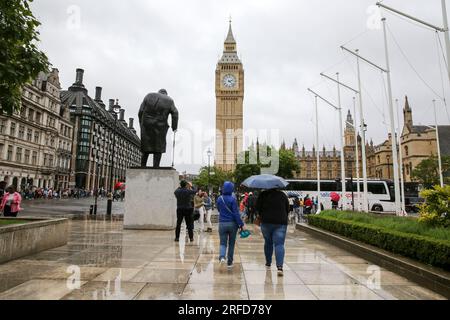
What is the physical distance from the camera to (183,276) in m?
6.34

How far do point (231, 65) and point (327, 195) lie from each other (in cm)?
9297

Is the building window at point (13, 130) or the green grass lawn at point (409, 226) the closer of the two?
the green grass lawn at point (409, 226)

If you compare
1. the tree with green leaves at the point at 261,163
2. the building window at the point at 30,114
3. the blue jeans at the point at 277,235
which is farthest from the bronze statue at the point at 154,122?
the building window at the point at 30,114

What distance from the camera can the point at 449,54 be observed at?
10688 millimetres

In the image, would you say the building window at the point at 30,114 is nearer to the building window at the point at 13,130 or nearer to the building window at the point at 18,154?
the building window at the point at 13,130

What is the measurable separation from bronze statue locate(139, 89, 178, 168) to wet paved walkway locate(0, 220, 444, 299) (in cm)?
558

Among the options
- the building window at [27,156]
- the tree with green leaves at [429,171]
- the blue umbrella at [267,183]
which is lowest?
the blue umbrella at [267,183]

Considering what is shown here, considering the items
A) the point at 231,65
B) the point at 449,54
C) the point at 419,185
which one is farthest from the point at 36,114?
the point at 231,65

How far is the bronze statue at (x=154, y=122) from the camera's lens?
14.3 m

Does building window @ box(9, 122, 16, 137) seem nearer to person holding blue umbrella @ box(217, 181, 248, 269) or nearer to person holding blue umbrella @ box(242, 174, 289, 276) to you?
person holding blue umbrella @ box(217, 181, 248, 269)

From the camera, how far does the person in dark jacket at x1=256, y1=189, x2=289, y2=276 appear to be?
6875 millimetres

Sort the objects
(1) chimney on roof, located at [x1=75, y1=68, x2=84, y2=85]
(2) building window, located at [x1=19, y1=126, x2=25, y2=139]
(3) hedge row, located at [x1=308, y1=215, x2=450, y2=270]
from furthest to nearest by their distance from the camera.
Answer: (1) chimney on roof, located at [x1=75, y1=68, x2=84, y2=85]
(2) building window, located at [x1=19, y1=126, x2=25, y2=139]
(3) hedge row, located at [x1=308, y1=215, x2=450, y2=270]

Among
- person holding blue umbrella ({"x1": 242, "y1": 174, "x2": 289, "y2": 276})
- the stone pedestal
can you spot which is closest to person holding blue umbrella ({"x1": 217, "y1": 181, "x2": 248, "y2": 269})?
person holding blue umbrella ({"x1": 242, "y1": 174, "x2": 289, "y2": 276})
